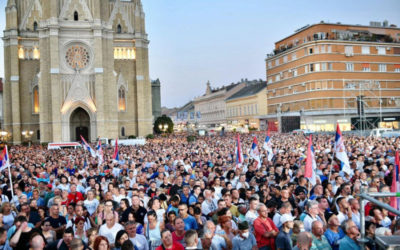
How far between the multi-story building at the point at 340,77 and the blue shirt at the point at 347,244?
54.7 metres

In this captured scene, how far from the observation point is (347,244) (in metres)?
5.81

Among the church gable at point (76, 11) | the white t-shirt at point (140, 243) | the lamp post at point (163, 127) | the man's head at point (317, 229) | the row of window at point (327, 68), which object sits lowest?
the white t-shirt at point (140, 243)

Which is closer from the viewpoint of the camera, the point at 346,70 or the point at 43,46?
the point at 43,46

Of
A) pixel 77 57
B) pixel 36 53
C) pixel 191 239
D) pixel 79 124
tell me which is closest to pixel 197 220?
pixel 191 239

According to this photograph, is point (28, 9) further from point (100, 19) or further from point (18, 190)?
point (18, 190)

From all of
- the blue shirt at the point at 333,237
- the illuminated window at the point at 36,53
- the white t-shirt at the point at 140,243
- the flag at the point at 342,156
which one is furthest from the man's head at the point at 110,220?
the illuminated window at the point at 36,53

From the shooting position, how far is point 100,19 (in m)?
51.7

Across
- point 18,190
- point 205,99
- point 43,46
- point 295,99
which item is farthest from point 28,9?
point 205,99

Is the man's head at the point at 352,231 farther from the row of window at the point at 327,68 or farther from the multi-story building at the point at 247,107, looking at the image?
the multi-story building at the point at 247,107

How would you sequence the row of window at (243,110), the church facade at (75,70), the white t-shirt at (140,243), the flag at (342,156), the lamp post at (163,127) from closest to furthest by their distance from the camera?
the white t-shirt at (140,243), the flag at (342,156), the church facade at (75,70), the lamp post at (163,127), the row of window at (243,110)

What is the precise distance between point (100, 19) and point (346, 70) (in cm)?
3748

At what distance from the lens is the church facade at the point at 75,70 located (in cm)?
5088

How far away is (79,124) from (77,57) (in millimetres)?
9155

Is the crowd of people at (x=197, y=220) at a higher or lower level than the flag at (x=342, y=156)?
lower
